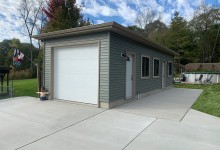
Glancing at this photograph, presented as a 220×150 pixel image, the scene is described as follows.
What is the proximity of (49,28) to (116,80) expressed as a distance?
12.7m

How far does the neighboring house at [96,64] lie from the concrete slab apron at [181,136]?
2.37 metres

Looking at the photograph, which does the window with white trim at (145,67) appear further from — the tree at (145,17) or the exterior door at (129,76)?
the tree at (145,17)

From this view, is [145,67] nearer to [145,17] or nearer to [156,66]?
[156,66]

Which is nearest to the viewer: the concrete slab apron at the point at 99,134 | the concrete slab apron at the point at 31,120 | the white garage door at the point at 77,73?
the concrete slab apron at the point at 99,134

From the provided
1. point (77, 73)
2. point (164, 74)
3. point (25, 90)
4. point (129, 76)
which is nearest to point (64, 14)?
point (25, 90)

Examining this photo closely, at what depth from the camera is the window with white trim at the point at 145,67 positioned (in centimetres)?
929

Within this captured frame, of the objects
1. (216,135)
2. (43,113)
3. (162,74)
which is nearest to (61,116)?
(43,113)

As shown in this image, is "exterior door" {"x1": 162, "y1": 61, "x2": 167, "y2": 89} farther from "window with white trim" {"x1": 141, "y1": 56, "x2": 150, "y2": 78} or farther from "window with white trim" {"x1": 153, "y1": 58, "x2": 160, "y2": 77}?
"window with white trim" {"x1": 141, "y1": 56, "x2": 150, "y2": 78}

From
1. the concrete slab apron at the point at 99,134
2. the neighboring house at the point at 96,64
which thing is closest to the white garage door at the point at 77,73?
the neighboring house at the point at 96,64

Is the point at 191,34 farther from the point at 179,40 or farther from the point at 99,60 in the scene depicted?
the point at 99,60

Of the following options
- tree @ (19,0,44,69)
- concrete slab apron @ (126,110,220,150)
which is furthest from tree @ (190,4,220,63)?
concrete slab apron @ (126,110,220,150)

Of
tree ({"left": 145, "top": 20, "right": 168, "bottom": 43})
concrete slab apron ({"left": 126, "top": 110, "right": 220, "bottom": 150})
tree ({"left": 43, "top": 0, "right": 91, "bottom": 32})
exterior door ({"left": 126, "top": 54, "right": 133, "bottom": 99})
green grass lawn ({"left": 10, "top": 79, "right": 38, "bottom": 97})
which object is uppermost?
tree ({"left": 145, "top": 20, "right": 168, "bottom": 43})

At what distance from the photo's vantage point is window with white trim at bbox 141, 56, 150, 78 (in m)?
9.29

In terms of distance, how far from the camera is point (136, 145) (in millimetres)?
3646
